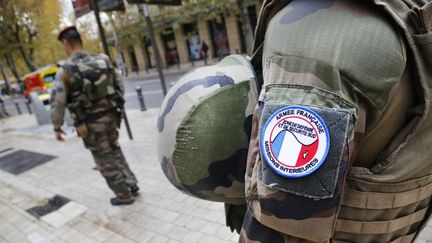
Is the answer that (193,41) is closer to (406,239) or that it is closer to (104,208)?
(104,208)

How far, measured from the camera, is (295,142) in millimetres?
748

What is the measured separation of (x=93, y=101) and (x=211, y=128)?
2.84 metres

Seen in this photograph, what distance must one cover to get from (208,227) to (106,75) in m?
1.87

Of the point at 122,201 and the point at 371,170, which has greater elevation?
the point at 371,170

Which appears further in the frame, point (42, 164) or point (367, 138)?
point (42, 164)

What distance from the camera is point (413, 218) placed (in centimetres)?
98

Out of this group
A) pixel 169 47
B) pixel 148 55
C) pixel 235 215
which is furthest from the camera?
pixel 148 55

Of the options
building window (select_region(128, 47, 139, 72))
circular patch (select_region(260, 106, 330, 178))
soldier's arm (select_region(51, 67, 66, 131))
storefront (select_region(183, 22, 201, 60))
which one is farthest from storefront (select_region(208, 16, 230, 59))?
circular patch (select_region(260, 106, 330, 178))

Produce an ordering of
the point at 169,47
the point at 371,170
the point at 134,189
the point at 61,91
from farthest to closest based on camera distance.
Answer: the point at 169,47 < the point at 134,189 < the point at 61,91 < the point at 371,170

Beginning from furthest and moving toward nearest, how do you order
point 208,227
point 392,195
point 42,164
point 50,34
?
1. point 50,34
2. point 42,164
3. point 208,227
4. point 392,195

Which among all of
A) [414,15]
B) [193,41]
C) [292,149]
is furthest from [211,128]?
[193,41]

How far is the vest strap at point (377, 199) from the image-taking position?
851mm

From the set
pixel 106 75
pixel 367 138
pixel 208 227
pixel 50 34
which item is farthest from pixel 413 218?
pixel 50 34

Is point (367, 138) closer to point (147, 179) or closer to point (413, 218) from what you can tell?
point (413, 218)
